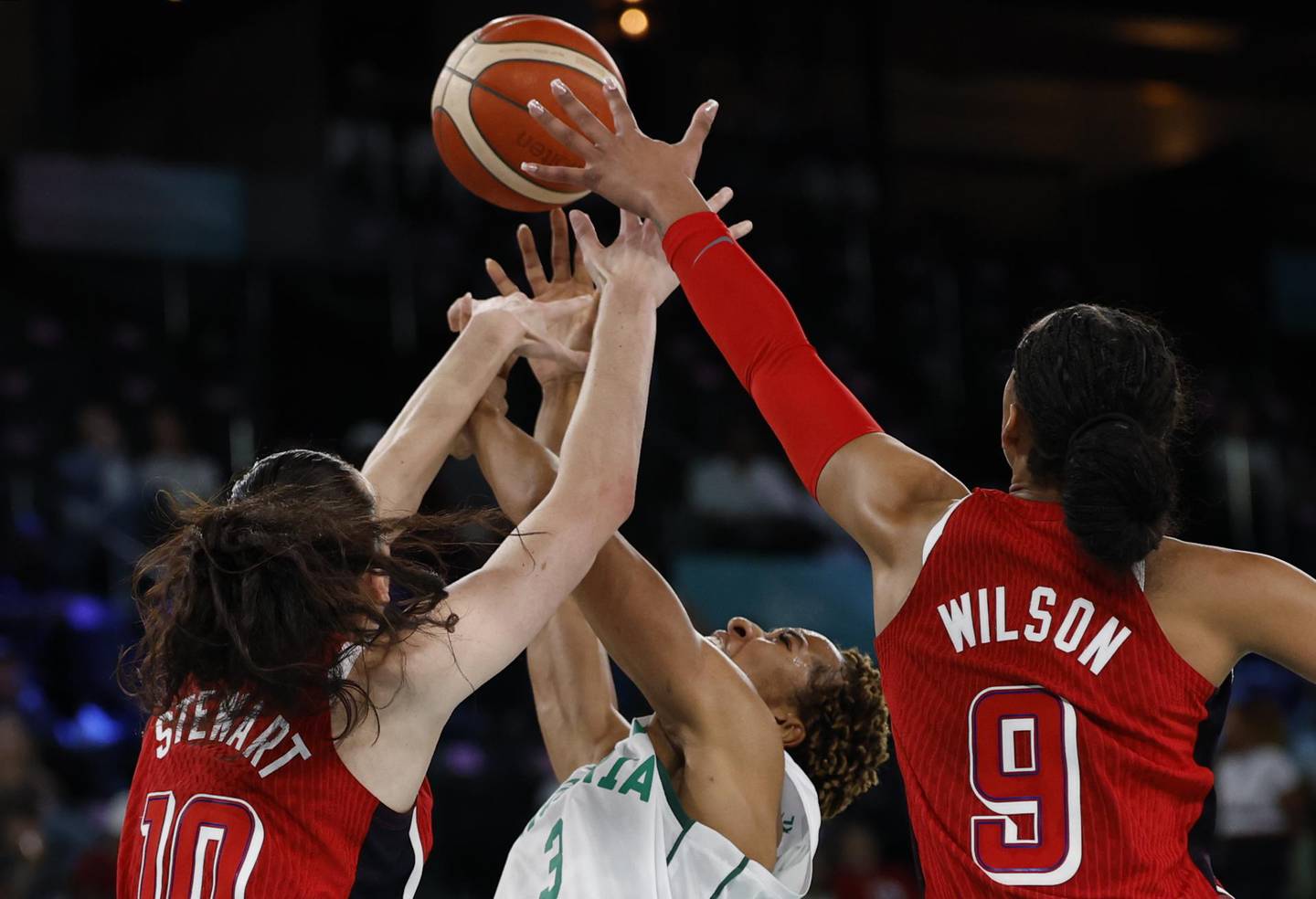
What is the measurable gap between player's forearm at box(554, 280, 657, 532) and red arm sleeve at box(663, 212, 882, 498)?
0.23 metres

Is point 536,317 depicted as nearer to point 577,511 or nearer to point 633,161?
point 633,161

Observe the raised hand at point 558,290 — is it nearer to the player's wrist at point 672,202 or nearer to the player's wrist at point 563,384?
the player's wrist at point 563,384

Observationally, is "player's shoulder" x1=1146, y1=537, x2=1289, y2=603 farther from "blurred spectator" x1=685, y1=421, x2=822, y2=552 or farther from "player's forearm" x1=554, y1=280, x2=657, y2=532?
"blurred spectator" x1=685, y1=421, x2=822, y2=552

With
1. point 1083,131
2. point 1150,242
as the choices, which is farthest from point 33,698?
point 1083,131

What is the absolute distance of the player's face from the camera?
2.73 metres

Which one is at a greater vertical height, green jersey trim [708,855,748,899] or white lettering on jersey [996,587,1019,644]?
white lettering on jersey [996,587,1019,644]

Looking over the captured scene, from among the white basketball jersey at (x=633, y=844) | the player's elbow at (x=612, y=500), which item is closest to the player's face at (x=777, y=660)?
the white basketball jersey at (x=633, y=844)

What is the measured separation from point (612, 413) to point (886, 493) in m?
0.54

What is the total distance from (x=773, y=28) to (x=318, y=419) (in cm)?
522

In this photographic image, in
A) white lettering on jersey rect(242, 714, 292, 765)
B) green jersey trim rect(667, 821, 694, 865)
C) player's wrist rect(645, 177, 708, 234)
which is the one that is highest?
player's wrist rect(645, 177, 708, 234)

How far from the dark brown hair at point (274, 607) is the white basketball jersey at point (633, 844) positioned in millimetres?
635

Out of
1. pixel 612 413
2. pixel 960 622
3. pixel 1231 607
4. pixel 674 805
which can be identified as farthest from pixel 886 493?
pixel 674 805

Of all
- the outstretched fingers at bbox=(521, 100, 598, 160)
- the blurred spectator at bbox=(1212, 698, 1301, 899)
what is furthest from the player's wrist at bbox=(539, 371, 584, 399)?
the blurred spectator at bbox=(1212, 698, 1301, 899)

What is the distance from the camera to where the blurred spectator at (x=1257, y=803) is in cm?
718
